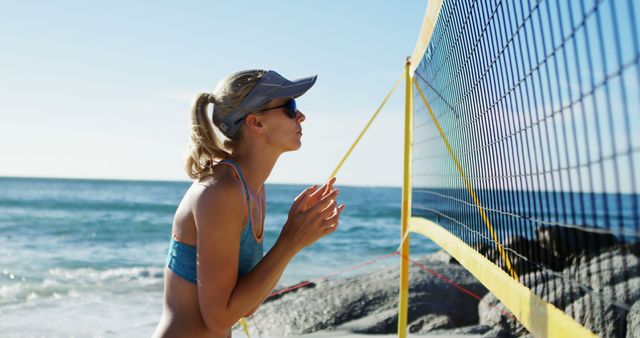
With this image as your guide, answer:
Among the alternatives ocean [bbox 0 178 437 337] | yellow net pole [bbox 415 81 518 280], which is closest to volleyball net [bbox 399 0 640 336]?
yellow net pole [bbox 415 81 518 280]

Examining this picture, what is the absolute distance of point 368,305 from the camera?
23.0 ft

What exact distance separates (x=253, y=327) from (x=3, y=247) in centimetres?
1477

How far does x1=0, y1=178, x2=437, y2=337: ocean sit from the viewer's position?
28.4 feet

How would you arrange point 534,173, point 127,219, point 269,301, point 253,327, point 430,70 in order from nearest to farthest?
point 534,173 → point 430,70 → point 253,327 → point 269,301 → point 127,219

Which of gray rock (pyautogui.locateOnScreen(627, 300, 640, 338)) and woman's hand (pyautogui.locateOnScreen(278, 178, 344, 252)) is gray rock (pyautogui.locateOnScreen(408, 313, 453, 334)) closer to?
gray rock (pyautogui.locateOnScreen(627, 300, 640, 338))

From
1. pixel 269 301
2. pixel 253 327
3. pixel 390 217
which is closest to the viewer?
pixel 253 327

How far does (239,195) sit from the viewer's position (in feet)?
6.94

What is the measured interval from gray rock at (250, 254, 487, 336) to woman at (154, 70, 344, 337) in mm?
4215

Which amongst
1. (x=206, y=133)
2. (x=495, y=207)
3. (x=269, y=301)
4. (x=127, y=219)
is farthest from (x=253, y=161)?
(x=127, y=219)

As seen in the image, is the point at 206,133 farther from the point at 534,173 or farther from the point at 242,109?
the point at 534,173

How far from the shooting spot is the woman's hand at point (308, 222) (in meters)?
2.14

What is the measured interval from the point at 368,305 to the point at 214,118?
16.2 ft

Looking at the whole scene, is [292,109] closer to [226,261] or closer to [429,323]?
[226,261]

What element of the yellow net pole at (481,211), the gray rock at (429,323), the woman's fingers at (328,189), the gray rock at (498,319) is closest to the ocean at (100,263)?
the gray rock at (429,323)
